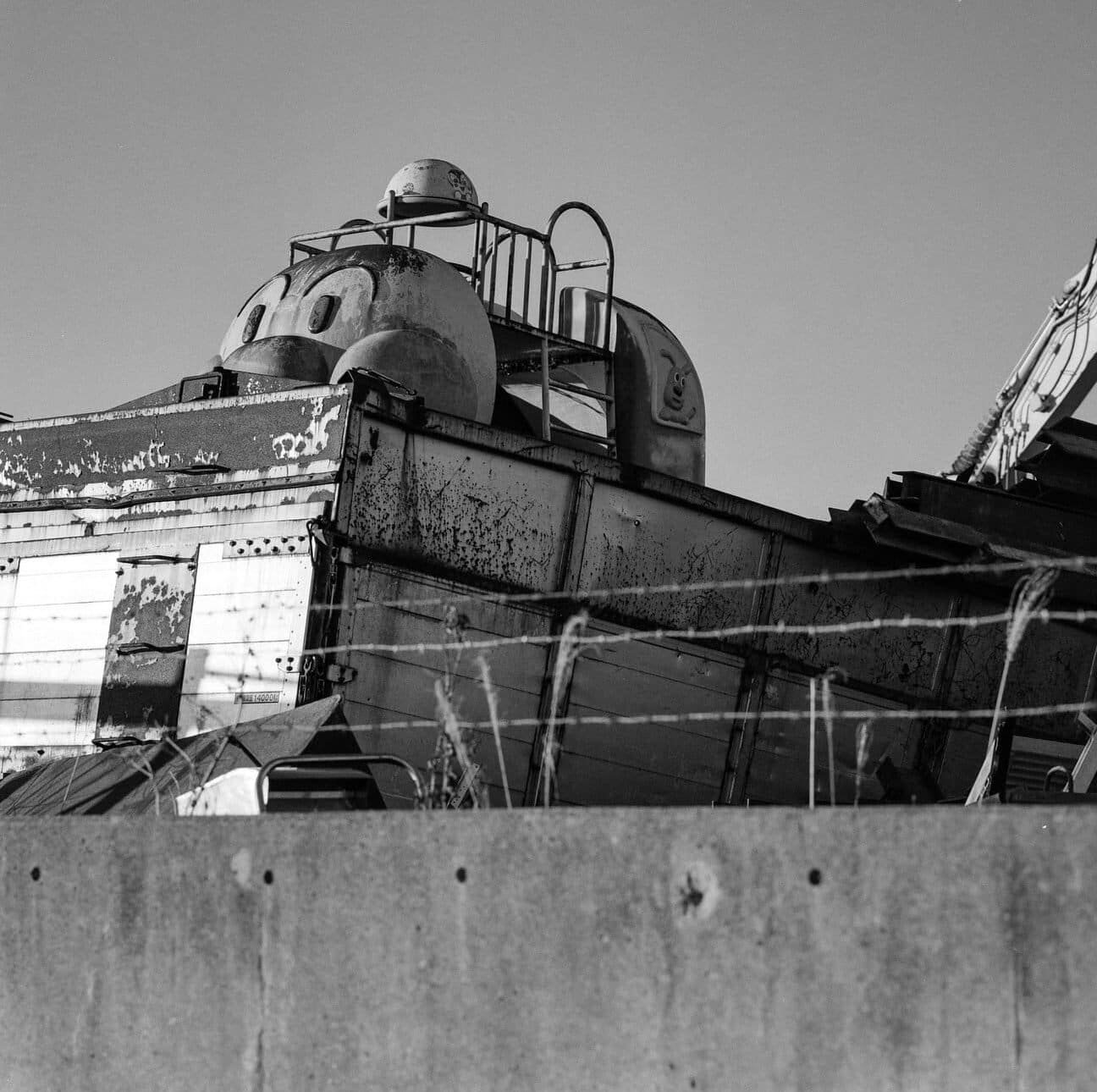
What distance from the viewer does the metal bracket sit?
8.24 meters

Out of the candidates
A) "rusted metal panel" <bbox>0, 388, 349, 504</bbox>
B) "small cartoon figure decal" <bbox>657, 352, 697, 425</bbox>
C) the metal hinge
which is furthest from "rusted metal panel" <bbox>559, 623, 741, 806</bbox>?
"small cartoon figure decal" <bbox>657, 352, 697, 425</bbox>

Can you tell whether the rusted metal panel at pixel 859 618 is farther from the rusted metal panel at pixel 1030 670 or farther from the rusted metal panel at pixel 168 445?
the rusted metal panel at pixel 168 445

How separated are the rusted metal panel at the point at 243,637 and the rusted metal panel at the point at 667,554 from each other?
1.87 m

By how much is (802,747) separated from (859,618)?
3.18 feet

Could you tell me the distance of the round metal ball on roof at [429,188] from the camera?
13.0m

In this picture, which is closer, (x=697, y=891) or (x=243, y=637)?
(x=697, y=891)

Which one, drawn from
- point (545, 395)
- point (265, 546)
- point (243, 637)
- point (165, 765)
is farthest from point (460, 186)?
point (165, 765)

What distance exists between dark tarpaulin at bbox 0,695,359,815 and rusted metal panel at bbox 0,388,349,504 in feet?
6.09

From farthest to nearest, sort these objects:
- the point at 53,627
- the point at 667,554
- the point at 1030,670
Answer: the point at 1030,670
the point at 667,554
the point at 53,627

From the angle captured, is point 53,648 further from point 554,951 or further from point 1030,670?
point 1030,670

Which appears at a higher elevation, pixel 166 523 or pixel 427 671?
pixel 166 523

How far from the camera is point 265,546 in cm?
840

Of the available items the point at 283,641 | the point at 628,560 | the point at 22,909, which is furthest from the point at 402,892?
the point at 628,560

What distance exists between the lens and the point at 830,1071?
11.2ft
